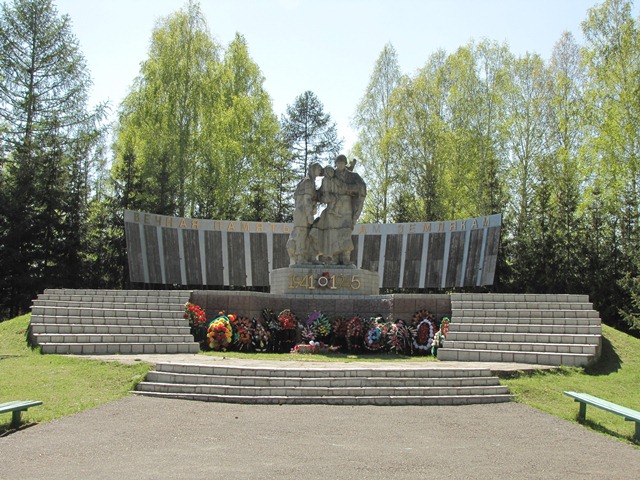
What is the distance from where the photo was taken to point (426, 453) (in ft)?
19.5

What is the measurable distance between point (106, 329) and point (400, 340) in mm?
5771

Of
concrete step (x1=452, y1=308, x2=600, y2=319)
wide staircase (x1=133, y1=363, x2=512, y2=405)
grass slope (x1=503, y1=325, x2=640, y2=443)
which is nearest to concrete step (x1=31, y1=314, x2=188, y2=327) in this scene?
wide staircase (x1=133, y1=363, x2=512, y2=405)

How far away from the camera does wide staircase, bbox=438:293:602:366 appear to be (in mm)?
11047

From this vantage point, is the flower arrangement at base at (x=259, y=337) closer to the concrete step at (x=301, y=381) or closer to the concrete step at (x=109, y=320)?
the concrete step at (x=109, y=320)

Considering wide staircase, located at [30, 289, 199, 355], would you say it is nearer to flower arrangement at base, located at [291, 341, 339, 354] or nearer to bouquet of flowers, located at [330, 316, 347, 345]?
flower arrangement at base, located at [291, 341, 339, 354]

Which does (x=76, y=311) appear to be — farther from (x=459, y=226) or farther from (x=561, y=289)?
(x=561, y=289)

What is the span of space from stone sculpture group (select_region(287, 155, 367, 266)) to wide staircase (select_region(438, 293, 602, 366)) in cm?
387

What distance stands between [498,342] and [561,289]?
12592mm

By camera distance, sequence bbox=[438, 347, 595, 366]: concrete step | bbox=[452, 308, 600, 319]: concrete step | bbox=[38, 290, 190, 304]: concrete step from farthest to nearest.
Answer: bbox=[38, 290, 190, 304]: concrete step, bbox=[452, 308, 600, 319]: concrete step, bbox=[438, 347, 595, 366]: concrete step

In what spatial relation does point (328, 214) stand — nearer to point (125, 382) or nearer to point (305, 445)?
point (125, 382)

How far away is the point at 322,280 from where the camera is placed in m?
15.5

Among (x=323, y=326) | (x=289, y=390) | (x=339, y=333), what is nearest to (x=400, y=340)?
(x=339, y=333)

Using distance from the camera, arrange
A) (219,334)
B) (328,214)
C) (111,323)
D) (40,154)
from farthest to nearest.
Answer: (40,154) → (328,214) → (219,334) → (111,323)

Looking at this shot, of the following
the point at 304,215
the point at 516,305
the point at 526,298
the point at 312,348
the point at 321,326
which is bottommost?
the point at 312,348
